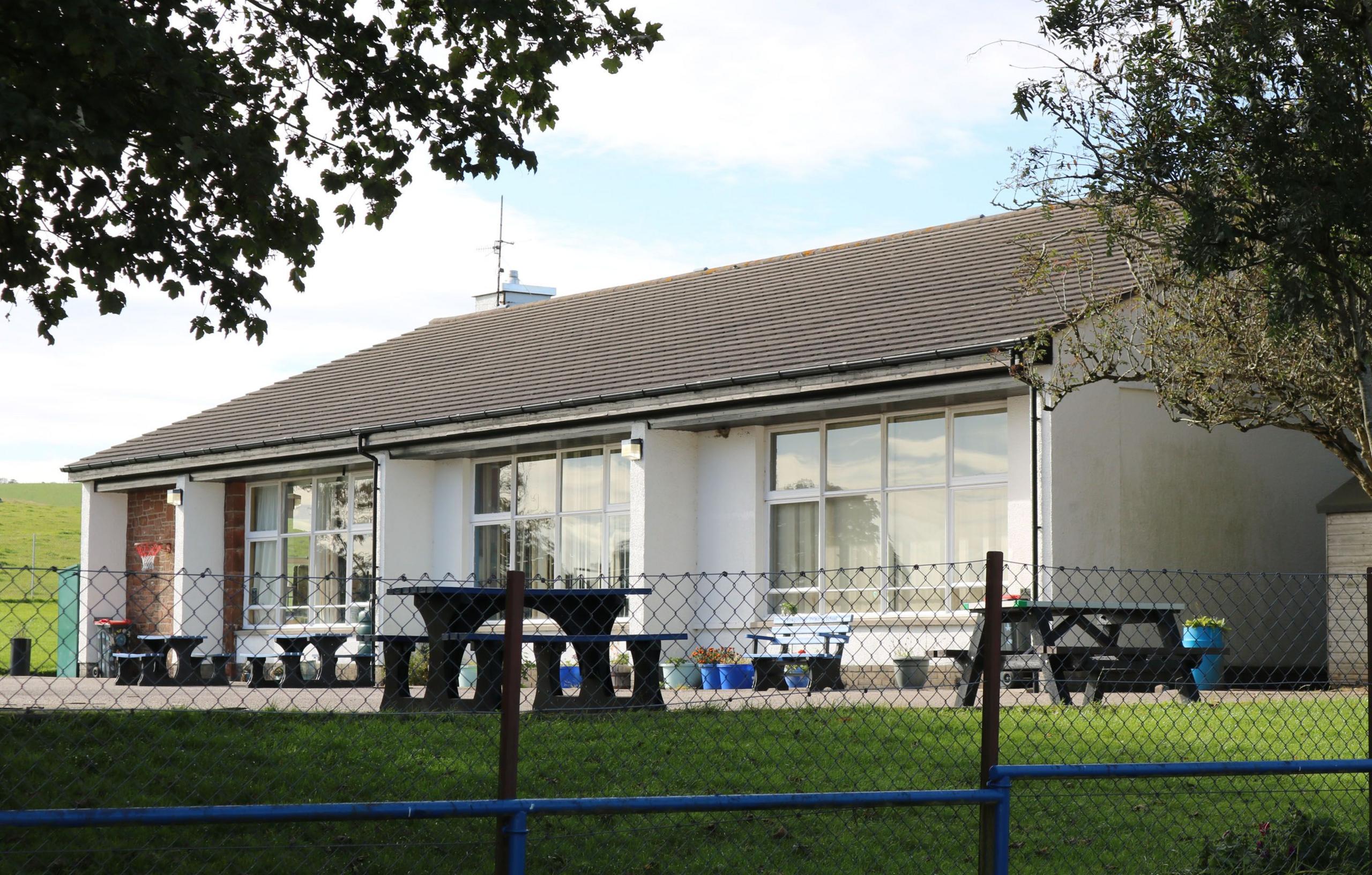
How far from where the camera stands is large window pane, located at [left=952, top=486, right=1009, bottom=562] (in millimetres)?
15062

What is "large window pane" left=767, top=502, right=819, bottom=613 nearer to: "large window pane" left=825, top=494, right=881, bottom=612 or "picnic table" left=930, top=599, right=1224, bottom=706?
"large window pane" left=825, top=494, right=881, bottom=612

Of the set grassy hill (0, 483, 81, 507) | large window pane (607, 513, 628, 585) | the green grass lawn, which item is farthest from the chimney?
grassy hill (0, 483, 81, 507)

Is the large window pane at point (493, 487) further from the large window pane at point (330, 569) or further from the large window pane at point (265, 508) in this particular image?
the large window pane at point (265, 508)

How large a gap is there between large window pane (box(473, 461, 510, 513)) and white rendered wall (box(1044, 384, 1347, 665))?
28.2 ft

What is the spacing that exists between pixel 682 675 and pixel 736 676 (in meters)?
0.87

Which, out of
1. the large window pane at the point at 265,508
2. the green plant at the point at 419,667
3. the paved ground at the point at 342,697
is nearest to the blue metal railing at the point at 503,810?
the paved ground at the point at 342,697

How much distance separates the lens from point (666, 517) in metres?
17.4

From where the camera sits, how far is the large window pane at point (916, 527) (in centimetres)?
1563

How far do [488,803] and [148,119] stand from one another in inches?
215

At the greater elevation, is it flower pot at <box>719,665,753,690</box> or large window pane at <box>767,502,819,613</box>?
large window pane at <box>767,502,819,613</box>

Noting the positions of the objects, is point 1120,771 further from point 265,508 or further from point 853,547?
point 265,508

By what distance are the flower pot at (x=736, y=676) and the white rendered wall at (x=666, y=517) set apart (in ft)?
4.25

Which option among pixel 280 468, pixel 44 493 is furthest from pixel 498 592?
pixel 44 493

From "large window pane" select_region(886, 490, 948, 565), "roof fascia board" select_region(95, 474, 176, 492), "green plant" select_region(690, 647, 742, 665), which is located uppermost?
"roof fascia board" select_region(95, 474, 176, 492)
